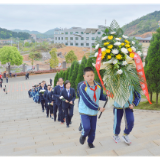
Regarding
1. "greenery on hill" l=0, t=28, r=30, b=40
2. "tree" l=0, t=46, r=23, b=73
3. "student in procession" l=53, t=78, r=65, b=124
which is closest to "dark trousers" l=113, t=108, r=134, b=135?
"student in procession" l=53, t=78, r=65, b=124

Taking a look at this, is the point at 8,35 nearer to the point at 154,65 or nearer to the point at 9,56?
the point at 9,56

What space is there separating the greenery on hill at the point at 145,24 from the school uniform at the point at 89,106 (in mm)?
121021

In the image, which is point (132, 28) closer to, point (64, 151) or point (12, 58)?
point (12, 58)

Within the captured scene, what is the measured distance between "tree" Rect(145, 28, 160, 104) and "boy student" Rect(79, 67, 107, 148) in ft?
16.5

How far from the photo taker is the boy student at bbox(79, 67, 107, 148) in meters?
4.04

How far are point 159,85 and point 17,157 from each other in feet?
21.6

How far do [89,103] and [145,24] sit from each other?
138363 millimetres

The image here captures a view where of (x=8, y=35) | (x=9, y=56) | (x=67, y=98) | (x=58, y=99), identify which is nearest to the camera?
(x=67, y=98)

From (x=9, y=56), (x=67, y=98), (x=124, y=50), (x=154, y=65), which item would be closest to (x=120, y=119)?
(x=124, y=50)

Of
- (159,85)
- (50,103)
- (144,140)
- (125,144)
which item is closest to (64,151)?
(125,144)

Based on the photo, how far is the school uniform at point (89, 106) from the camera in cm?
404

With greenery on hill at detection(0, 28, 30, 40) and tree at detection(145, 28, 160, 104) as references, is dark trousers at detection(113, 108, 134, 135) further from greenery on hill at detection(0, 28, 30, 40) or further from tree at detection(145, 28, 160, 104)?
greenery on hill at detection(0, 28, 30, 40)

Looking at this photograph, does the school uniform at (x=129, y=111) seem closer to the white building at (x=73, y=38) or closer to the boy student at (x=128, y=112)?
the boy student at (x=128, y=112)

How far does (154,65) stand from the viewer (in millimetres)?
8359
